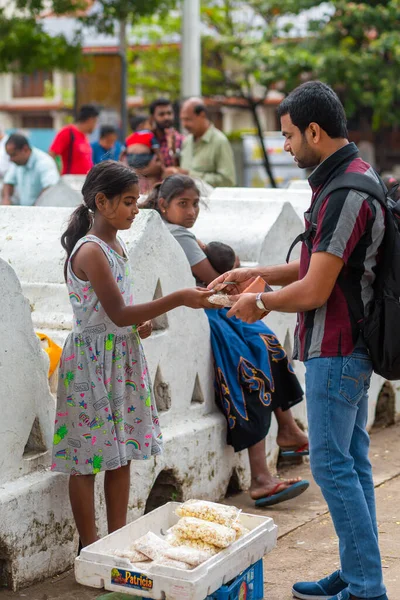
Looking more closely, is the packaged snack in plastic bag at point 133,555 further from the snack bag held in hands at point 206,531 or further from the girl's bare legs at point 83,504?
the girl's bare legs at point 83,504

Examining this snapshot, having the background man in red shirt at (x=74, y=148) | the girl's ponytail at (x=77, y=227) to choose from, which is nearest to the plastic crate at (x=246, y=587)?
the girl's ponytail at (x=77, y=227)

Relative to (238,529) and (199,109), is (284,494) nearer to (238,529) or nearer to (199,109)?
(238,529)

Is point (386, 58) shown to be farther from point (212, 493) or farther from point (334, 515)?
point (334, 515)

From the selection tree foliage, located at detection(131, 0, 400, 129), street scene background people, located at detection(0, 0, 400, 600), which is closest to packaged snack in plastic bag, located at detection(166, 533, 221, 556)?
street scene background people, located at detection(0, 0, 400, 600)

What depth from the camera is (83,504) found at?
4133 mm

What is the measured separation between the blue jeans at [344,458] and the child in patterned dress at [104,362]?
678mm

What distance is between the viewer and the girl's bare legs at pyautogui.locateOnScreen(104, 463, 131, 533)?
4.21 meters

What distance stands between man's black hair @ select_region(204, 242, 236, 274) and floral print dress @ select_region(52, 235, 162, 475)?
1278mm

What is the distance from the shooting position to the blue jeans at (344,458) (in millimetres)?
3594

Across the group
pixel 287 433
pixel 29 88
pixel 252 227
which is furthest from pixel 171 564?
pixel 29 88

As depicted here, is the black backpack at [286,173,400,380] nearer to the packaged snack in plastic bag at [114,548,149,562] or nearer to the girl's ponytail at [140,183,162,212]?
the packaged snack in plastic bag at [114,548,149,562]

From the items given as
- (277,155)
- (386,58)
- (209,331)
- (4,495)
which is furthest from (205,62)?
(4,495)

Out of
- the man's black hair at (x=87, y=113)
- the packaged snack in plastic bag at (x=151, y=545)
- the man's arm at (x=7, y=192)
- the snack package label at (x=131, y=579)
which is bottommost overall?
the snack package label at (x=131, y=579)

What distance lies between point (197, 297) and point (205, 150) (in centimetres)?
456
